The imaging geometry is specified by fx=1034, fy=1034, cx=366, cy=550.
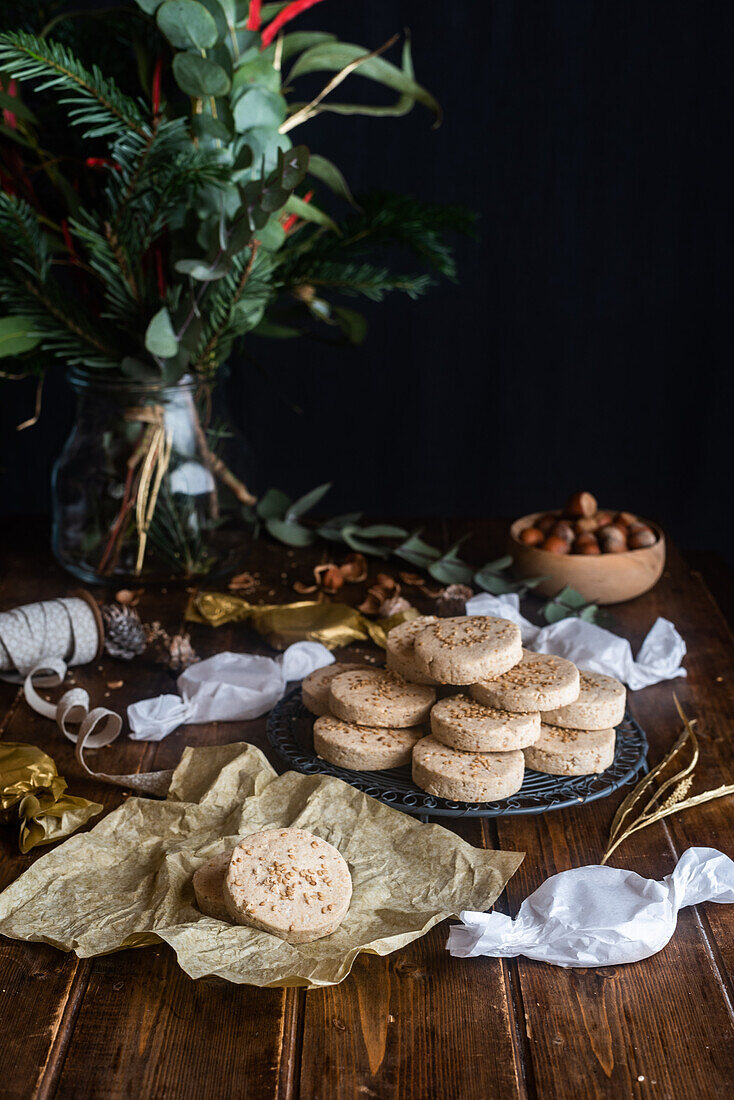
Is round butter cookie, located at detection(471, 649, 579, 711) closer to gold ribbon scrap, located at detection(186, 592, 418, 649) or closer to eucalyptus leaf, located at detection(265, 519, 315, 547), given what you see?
gold ribbon scrap, located at detection(186, 592, 418, 649)

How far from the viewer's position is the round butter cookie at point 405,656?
110cm

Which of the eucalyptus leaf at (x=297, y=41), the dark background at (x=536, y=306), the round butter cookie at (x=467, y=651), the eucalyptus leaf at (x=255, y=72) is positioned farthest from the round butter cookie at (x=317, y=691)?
the dark background at (x=536, y=306)

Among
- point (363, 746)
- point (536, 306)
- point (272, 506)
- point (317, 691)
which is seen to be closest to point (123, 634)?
point (317, 691)

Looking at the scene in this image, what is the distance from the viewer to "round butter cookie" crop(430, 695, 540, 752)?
39.0 inches

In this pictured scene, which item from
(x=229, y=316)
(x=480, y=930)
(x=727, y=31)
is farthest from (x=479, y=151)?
(x=480, y=930)

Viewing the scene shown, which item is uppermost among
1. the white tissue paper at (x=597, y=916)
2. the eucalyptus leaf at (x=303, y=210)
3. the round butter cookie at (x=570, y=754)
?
the eucalyptus leaf at (x=303, y=210)

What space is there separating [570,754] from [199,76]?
943mm

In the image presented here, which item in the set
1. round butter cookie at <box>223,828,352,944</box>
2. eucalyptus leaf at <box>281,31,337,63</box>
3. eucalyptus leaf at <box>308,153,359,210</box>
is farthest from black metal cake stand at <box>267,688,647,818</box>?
eucalyptus leaf at <box>281,31,337,63</box>

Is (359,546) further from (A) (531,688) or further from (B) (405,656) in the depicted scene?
(A) (531,688)

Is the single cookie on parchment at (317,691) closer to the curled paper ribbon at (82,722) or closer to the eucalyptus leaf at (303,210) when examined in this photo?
the curled paper ribbon at (82,722)

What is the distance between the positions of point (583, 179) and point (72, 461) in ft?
4.15

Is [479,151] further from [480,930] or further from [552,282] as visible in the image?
[480,930]

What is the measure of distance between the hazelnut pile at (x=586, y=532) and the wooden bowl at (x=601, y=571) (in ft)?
0.06

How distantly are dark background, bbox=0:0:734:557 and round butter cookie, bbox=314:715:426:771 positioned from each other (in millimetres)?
1257
